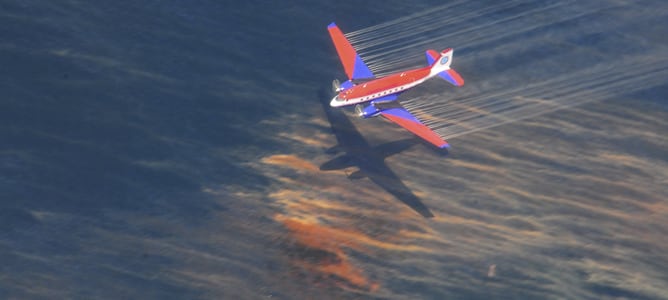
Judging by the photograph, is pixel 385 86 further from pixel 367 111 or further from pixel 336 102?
pixel 336 102

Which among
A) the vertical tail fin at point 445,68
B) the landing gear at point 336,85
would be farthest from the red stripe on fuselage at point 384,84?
the landing gear at point 336,85

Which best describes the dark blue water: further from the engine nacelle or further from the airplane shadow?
the engine nacelle

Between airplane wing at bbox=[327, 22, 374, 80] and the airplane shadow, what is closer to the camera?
the airplane shadow

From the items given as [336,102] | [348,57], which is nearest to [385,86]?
[336,102]

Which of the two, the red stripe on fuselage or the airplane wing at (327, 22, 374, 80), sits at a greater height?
the airplane wing at (327, 22, 374, 80)

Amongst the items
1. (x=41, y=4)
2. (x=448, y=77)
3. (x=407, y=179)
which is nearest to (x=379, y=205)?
(x=407, y=179)

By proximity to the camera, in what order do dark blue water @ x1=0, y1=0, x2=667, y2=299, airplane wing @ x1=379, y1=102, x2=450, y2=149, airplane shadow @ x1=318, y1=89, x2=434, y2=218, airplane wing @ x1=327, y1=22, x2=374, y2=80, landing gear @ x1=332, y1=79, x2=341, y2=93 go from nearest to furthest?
dark blue water @ x1=0, y1=0, x2=667, y2=299
airplane wing @ x1=379, y1=102, x2=450, y2=149
airplane shadow @ x1=318, y1=89, x2=434, y2=218
landing gear @ x1=332, y1=79, x2=341, y2=93
airplane wing @ x1=327, y1=22, x2=374, y2=80

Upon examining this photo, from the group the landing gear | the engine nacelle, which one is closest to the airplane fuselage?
the landing gear
